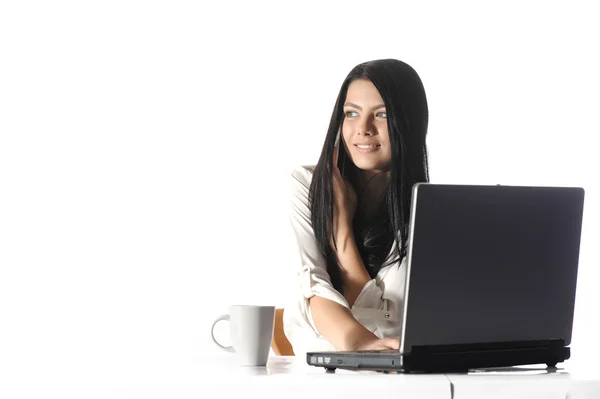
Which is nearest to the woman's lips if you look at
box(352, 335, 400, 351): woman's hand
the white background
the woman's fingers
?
box(352, 335, 400, 351): woman's hand

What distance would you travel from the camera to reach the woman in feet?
7.12

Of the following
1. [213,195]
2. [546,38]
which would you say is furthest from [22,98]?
[546,38]

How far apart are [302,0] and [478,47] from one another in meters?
0.86

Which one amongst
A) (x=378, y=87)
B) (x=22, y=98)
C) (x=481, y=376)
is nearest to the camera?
(x=481, y=376)

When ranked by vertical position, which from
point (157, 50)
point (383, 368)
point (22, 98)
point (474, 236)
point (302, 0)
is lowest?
point (383, 368)

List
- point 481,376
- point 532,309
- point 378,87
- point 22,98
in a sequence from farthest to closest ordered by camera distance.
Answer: point 22,98, point 378,87, point 532,309, point 481,376

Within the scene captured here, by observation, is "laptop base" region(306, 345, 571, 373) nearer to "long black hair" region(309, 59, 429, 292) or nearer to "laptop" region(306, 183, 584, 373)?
"laptop" region(306, 183, 584, 373)

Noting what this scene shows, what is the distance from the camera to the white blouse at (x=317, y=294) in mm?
2055

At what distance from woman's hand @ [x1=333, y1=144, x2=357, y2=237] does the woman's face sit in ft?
0.20

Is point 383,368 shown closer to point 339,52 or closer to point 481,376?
point 481,376

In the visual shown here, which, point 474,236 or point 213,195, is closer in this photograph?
point 474,236

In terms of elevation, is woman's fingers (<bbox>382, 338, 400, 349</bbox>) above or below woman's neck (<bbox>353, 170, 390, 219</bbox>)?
below

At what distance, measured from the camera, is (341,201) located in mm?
2301

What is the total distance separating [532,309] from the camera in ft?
4.81
